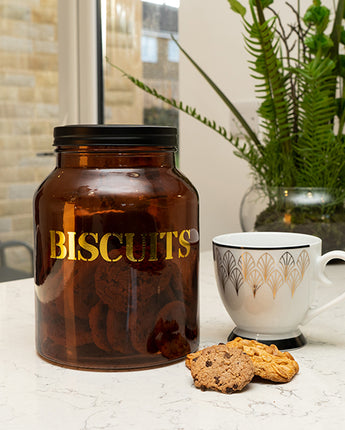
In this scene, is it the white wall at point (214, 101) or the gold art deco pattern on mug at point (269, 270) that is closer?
the gold art deco pattern on mug at point (269, 270)

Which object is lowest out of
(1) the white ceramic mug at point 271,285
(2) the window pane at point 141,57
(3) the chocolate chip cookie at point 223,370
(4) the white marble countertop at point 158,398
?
(4) the white marble countertop at point 158,398

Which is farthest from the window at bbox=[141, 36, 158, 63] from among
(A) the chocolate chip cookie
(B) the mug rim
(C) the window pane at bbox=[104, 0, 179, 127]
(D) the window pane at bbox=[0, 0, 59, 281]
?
(A) the chocolate chip cookie

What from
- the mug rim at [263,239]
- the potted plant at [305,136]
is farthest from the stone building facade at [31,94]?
the mug rim at [263,239]

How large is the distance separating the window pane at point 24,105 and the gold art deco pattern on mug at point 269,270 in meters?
1.64

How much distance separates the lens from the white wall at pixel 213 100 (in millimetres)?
1338

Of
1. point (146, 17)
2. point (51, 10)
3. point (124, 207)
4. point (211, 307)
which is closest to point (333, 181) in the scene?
point (211, 307)

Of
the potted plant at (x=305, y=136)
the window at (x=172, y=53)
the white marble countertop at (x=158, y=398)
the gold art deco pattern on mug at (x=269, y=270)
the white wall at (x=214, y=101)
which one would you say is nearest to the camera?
the white marble countertop at (x=158, y=398)

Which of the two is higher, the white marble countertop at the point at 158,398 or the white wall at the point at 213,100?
the white wall at the point at 213,100

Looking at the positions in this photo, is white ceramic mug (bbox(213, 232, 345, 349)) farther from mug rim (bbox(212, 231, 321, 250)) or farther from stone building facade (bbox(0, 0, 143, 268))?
stone building facade (bbox(0, 0, 143, 268))

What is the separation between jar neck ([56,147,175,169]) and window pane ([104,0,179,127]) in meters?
1.27

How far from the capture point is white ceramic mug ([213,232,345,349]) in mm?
542

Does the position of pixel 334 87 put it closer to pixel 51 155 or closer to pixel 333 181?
pixel 333 181

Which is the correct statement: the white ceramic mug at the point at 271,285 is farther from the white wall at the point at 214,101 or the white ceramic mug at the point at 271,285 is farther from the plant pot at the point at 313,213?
the white wall at the point at 214,101

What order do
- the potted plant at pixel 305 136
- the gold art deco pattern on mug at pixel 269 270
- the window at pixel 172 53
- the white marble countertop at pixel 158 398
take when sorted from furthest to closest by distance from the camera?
the window at pixel 172 53 < the potted plant at pixel 305 136 < the gold art deco pattern on mug at pixel 269 270 < the white marble countertop at pixel 158 398
